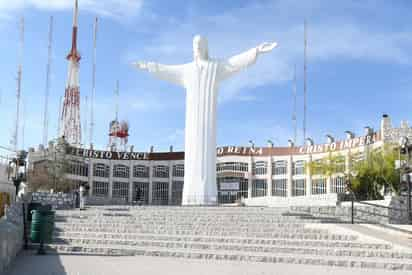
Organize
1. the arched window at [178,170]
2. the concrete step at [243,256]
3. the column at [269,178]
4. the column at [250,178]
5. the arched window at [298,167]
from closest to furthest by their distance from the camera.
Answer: the concrete step at [243,256] < the arched window at [298,167] < the column at [269,178] < the column at [250,178] < the arched window at [178,170]

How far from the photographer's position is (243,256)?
520 inches

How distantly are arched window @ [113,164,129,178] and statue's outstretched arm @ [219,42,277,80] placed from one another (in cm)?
4221

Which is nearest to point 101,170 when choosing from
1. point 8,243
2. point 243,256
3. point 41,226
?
point 41,226

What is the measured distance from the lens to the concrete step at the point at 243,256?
480 inches

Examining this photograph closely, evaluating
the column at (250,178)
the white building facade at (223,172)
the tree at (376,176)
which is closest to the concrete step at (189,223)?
the tree at (376,176)

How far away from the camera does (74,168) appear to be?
6812cm

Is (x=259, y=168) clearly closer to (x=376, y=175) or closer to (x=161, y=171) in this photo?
(x=161, y=171)

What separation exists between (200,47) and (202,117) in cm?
437

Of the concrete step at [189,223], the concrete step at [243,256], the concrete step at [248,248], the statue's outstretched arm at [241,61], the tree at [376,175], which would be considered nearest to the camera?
the concrete step at [243,256]

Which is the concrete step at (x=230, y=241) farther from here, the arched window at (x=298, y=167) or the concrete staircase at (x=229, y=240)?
the arched window at (x=298, y=167)

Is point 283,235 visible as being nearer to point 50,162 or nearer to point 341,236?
point 341,236

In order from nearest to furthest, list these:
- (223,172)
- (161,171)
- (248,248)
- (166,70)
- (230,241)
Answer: (248,248)
(230,241)
(166,70)
(223,172)
(161,171)

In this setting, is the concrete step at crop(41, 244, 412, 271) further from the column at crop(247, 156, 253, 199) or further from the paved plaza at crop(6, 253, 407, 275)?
the column at crop(247, 156, 253, 199)

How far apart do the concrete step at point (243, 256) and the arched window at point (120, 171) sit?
193ft
